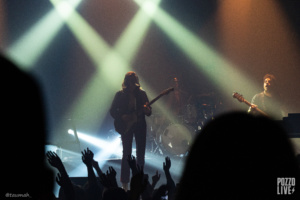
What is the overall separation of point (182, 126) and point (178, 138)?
0.35m

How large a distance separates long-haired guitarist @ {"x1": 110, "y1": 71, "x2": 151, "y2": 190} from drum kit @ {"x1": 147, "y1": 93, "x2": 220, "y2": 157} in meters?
3.77

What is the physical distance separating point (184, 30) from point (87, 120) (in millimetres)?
4809

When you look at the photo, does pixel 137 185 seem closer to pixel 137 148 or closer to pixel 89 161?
pixel 89 161

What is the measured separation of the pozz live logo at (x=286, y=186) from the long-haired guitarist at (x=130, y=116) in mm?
3953

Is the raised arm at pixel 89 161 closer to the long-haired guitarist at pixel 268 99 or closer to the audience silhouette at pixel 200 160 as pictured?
the audience silhouette at pixel 200 160

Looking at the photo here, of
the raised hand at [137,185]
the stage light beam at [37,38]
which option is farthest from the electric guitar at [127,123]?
the stage light beam at [37,38]

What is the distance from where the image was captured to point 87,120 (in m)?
12.8

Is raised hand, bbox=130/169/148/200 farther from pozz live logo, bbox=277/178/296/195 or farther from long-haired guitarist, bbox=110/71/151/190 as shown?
long-haired guitarist, bbox=110/71/151/190

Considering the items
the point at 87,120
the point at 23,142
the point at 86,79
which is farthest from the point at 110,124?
the point at 23,142

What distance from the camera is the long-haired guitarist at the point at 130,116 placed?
18.8 ft

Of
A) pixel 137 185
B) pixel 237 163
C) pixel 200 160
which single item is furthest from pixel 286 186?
→ pixel 137 185

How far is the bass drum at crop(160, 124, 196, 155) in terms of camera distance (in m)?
9.65

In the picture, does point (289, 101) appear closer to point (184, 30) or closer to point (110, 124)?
point (184, 30)

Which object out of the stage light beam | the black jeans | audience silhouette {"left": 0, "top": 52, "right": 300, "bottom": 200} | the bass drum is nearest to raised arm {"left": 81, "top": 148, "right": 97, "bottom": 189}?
audience silhouette {"left": 0, "top": 52, "right": 300, "bottom": 200}
